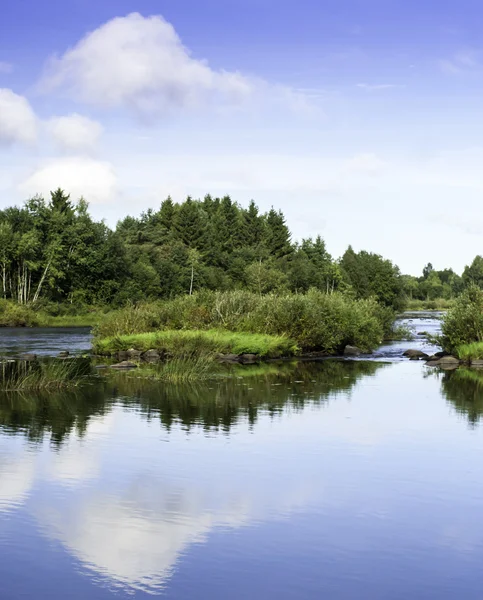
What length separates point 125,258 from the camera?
325 ft

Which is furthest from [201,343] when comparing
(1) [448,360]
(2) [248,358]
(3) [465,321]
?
(3) [465,321]

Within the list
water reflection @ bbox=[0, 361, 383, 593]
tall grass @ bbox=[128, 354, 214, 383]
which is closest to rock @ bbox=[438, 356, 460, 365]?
tall grass @ bbox=[128, 354, 214, 383]

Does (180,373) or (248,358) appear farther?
(248,358)

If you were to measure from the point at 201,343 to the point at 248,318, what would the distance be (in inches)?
197

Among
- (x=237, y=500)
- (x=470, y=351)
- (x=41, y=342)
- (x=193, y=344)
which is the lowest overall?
(x=237, y=500)

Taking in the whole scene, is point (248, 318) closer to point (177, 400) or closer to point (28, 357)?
point (28, 357)

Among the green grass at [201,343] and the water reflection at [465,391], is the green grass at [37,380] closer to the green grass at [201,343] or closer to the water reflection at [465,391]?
the green grass at [201,343]

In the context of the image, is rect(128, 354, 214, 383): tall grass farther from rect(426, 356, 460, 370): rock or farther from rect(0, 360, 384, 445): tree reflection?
rect(426, 356, 460, 370): rock

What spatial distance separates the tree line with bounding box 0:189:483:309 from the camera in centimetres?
8988

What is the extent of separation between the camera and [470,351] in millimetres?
42875

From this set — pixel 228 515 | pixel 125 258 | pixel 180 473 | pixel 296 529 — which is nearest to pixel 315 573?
pixel 296 529

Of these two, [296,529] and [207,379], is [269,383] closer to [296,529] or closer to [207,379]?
[207,379]

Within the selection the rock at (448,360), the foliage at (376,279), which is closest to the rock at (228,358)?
the rock at (448,360)

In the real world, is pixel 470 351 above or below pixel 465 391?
above
